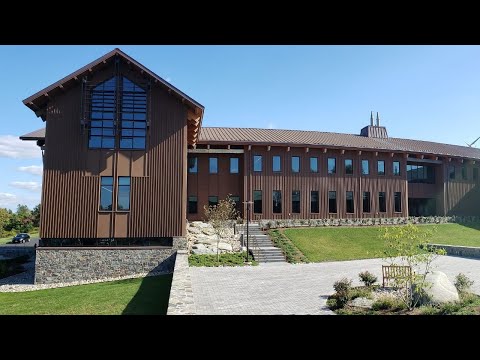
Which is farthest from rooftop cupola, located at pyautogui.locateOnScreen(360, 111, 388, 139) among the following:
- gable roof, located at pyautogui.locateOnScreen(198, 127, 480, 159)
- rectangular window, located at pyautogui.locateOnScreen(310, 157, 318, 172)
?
rectangular window, located at pyautogui.locateOnScreen(310, 157, 318, 172)

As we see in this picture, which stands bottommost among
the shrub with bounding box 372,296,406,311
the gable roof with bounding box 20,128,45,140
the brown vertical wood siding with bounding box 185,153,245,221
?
the shrub with bounding box 372,296,406,311

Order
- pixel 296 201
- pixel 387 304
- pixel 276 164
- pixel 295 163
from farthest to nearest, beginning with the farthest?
pixel 295 163
pixel 296 201
pixel 276 164
pixel 387 304

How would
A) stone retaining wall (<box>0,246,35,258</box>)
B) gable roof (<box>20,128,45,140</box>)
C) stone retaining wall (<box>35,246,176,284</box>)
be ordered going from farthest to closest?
stone retaining wall (<box>0,246,35,258</box>) → gable roof (<box>20,128,45,140</box>) → stone retaining wall (<box>35,246,176,284</box>)

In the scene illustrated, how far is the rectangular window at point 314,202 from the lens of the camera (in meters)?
27.8

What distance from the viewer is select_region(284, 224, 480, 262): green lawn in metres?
20.3

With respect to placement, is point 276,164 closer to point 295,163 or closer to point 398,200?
point 295,163

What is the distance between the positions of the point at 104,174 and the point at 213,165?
981cm

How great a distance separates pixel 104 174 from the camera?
18.4 m

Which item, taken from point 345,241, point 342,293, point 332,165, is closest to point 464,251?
point 345,241

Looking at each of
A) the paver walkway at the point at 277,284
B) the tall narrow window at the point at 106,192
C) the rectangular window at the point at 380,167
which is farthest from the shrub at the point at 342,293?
the rectangular window at the point at 380,167

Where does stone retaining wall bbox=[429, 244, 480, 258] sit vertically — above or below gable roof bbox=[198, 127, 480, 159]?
below

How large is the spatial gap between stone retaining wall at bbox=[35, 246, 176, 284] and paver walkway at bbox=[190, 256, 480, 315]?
2631 mm

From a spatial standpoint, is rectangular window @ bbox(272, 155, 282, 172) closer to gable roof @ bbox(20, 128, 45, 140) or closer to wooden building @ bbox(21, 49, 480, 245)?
wooden building @ bbox(21, 49, 480, 245)
